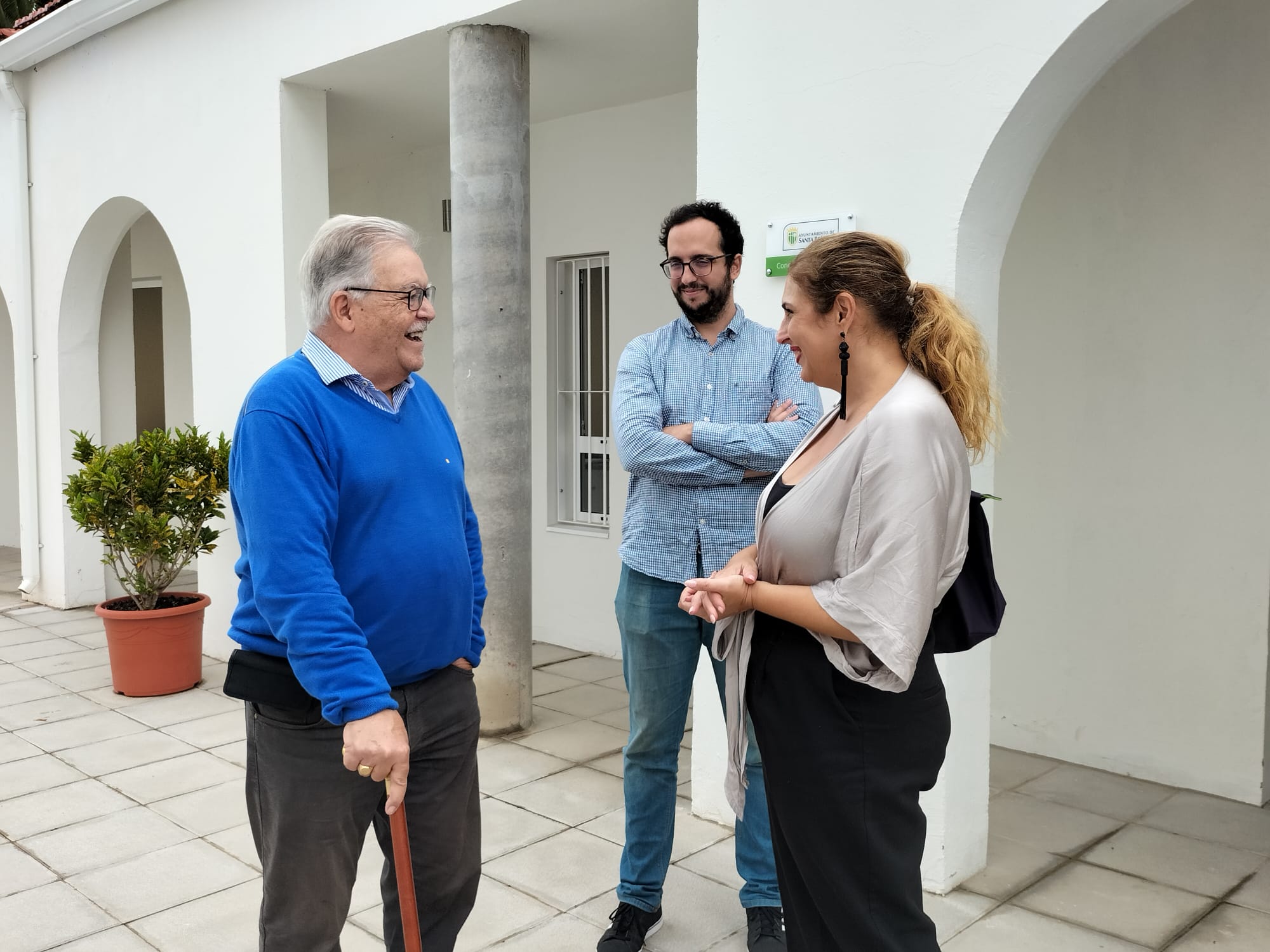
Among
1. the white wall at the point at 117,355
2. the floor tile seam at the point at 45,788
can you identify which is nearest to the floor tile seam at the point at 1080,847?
the floor tile seam at the point at 45,788

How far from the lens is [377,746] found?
1.84m

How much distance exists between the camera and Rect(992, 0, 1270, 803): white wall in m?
4.09

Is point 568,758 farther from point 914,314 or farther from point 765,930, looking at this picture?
point 914,314

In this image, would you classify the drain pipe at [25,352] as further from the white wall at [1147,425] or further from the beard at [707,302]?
the white wall at [1147,425]

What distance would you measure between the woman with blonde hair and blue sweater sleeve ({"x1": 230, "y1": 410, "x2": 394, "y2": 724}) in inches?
24.3

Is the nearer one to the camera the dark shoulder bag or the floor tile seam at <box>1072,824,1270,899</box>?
the dark shoulder bag

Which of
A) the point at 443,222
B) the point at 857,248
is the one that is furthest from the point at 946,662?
the point at 443,222

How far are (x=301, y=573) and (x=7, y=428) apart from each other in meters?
10.8

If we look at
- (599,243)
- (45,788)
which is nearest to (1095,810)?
(599,243)

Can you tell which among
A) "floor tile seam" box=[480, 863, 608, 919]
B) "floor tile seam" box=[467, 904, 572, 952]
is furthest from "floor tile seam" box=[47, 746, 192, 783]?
"floor tile seam" box=[467, 904, 572, 952]

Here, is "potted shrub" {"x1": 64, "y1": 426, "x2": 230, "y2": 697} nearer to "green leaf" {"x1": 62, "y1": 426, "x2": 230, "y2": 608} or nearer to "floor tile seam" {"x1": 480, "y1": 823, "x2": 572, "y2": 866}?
"green leaf" {"x1": 62, "y1": 426, "x2": 230, "y2": 608}

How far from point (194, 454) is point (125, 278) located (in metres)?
3.37

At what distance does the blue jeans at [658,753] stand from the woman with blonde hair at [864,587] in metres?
0.96

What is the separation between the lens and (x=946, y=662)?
3.29m
